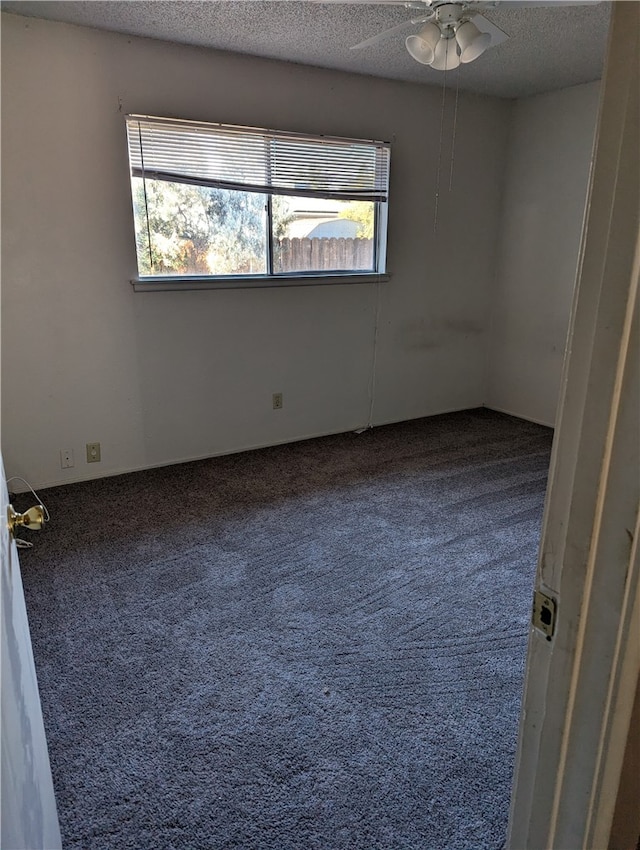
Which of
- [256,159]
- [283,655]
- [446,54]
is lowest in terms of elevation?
[283,655]

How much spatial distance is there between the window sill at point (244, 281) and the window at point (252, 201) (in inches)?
2.4

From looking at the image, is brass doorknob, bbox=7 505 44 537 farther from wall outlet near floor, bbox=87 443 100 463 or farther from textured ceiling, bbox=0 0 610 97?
wall outlet near floor, bbox=87 443 100 463

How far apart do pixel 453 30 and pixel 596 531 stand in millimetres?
2296

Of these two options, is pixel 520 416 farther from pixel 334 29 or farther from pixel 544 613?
pixel 544 613

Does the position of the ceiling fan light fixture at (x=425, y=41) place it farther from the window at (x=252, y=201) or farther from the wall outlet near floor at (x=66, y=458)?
the wall outlet near floor at (x=66, y=458)

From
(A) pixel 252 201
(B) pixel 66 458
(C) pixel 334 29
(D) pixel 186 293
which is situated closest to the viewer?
(C) pixel 334 29

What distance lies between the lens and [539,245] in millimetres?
4531

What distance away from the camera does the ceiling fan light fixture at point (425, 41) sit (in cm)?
221

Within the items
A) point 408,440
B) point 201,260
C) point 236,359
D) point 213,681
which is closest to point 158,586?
point 213,681

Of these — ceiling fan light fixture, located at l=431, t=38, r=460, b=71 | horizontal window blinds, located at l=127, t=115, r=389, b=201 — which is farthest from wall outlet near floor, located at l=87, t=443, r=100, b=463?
ceiling fan light fixture, located at l=431, t=38, r=460, b=71

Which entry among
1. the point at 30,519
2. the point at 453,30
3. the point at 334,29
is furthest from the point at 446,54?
the point at 30,519

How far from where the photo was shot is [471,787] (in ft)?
5.12

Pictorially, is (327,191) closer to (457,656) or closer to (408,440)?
(408,440)

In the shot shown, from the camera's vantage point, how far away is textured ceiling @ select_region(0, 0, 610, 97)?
2656mm
